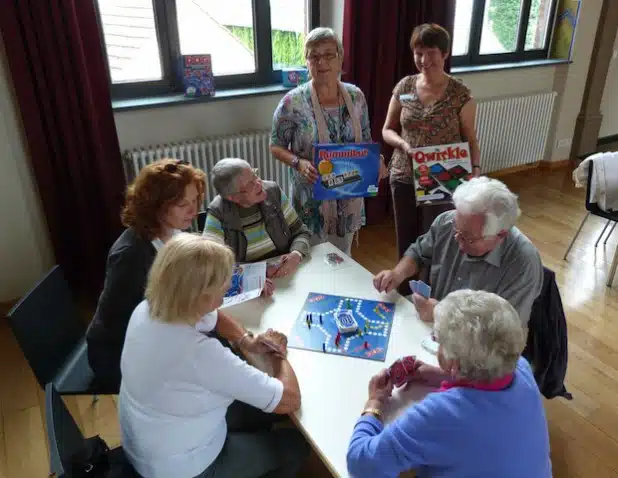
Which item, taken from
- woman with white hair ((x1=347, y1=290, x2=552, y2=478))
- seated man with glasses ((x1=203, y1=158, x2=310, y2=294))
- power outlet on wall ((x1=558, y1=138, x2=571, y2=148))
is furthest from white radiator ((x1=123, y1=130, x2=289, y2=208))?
power outlet on wall ((x1=558, y1=138, x2=571, y2=148))

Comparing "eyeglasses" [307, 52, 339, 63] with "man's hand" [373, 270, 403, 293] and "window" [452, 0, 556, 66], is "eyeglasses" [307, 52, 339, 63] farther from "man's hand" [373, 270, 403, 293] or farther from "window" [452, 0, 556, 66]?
"window" [452, 0, 556, 66]

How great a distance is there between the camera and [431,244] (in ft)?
6.56

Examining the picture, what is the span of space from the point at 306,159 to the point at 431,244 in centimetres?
82

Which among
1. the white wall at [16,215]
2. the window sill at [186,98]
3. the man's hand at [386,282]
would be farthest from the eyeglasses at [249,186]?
the white wall at [16,215]

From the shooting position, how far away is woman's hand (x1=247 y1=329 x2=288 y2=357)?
158 cm

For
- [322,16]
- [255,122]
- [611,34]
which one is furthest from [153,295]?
[611,34]

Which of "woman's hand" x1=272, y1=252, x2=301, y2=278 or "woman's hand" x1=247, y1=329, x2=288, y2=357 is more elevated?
"woman's hand" x1=272, y1=252, x2=301, y2=278

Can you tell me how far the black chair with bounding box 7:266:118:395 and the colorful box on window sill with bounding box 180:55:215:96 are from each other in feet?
5.83

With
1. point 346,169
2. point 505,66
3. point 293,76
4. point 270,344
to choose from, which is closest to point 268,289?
point 270,344

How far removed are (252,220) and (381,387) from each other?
3.37 feet

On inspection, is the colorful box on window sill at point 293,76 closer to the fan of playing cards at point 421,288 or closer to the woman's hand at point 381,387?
the fan of playing cards at point 421,288

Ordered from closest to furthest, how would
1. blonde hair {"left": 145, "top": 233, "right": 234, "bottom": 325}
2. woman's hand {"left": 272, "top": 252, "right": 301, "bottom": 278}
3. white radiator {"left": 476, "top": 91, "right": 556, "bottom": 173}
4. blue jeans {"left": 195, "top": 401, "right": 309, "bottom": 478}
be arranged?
blonde hair {"left": 145, "top": 233, "right": 234, "bottom": 325}, blue jeans {"left": 195, "top": 401, "right": 309, "bottom": 478}, woman's hand {"left": 272, "top": 252, "right": 301, "bottom": 278}, white radiator {"left": 476, "top": 91, "right": 556, "bottom": 173}

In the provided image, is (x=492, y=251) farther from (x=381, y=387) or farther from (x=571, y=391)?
(x=571, y=391)

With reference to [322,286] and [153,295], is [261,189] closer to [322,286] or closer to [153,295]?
[322,286]
